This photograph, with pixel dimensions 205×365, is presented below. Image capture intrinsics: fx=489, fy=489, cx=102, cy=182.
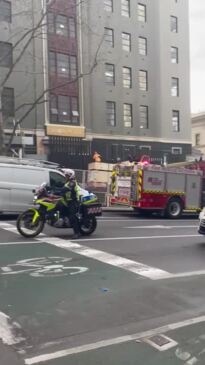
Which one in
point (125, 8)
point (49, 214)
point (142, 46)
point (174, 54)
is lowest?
point (49, 214)

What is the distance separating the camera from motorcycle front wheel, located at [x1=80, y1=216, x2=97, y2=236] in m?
12.3

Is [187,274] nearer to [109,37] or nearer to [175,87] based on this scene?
[109,37]

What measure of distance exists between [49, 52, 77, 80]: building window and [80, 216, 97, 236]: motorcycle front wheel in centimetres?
2333

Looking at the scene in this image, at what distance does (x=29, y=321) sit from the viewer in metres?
5.51

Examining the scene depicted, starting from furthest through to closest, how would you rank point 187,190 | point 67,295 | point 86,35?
point 86,35
point 187,190
point 67,295

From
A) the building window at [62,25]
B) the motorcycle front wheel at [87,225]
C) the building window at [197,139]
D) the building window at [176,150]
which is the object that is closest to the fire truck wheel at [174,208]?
the motorcycle front wheel at [87,225]

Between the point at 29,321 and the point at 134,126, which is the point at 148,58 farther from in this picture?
the point at 29,321

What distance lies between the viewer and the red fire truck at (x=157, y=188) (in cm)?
1942

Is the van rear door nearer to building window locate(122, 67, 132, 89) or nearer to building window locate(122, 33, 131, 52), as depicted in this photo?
building window locate(122, 67, 132, 89)

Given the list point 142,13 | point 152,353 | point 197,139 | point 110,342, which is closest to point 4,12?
point 142,13

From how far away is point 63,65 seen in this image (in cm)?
3459

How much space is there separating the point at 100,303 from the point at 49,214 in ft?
18.2

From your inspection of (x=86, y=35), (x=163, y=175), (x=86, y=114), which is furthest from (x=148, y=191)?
(x=86, y=35)

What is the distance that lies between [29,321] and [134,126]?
34.1 metres
